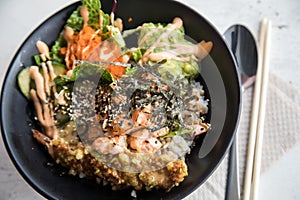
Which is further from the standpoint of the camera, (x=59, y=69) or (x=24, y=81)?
(x=59, y=69)

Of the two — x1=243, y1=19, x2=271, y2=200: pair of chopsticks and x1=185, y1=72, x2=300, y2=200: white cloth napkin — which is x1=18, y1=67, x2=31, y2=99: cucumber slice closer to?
x1=185, y1=72, x2=300, y2=200: white cloth napkin

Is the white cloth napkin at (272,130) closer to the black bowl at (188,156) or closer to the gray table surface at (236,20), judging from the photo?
the gray table surface at (236,20)

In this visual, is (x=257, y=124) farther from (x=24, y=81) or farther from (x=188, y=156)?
(x=24, y=81)

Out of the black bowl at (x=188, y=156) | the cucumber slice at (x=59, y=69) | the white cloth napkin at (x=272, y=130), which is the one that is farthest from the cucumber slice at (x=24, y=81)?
the white cloth napkin at (x=272, y=130)

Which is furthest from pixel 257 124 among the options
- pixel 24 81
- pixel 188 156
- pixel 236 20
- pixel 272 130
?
pixel 24 81

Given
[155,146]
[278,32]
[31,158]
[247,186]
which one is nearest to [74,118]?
[31,158]
